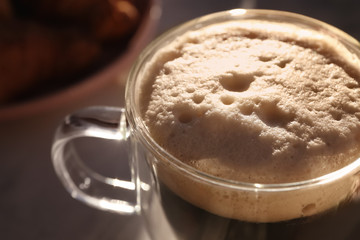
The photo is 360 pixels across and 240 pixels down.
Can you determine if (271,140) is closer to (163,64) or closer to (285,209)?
(285,209)

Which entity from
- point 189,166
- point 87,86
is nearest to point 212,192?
point 189,166

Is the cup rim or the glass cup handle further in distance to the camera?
the glass cup handle

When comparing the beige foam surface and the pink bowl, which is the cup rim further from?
the pink bowl

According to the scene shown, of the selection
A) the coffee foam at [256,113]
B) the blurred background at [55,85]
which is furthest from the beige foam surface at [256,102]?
the blurred background at [55,85]

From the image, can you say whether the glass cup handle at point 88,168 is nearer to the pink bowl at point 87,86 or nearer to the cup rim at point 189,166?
the cup rim at point 189,166

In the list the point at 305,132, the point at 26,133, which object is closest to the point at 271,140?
the point at 305,132

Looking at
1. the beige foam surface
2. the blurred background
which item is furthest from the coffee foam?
the blurred background
